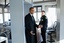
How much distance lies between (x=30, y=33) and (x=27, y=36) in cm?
15

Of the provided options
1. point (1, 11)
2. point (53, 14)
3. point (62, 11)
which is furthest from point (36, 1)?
point (62, 11)

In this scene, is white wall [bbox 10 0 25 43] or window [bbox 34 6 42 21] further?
window [bbox 34 6 42 21]

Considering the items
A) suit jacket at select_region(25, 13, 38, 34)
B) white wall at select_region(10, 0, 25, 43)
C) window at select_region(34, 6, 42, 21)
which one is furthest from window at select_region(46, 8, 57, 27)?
white wall at select_region(10, 0, 25, 43)

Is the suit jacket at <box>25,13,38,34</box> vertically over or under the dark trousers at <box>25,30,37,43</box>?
over

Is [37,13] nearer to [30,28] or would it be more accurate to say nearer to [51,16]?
[51,16]

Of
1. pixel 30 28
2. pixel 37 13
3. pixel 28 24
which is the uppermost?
pixel 37 13

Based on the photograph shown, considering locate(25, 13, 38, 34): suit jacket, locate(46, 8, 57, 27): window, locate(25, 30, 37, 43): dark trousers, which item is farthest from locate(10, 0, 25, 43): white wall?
locate(46, 8, 57, 27): window

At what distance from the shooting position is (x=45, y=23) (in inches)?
203

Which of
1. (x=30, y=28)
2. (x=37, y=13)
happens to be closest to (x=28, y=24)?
(x=30, y=28)

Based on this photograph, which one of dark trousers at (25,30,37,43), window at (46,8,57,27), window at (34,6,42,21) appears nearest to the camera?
dark trousers at (25,30,37,43)

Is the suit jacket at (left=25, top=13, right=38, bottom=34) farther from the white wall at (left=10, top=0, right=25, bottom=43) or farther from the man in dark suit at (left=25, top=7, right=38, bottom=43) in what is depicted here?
the white wall at (left=10, top=0, right=25, bottom=43)

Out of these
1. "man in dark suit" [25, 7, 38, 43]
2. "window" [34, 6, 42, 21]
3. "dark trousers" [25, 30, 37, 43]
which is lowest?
"dark trousers" [25, 30, 37, 43]

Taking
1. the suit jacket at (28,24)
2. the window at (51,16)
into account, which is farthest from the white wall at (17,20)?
the window at (51,16)

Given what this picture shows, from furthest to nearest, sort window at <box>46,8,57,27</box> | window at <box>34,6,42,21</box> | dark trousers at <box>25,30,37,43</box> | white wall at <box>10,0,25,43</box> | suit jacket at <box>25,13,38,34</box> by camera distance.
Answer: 1. window at <box>34,6,42,21</box>
2. window at <box>46,8,57,27</box>
3. dark trousers at <box>25,30,37,43</box>
4. suit jacket at <box>25,13,38,34</box>
5. white wall at <box>10,0,25,43</box>
